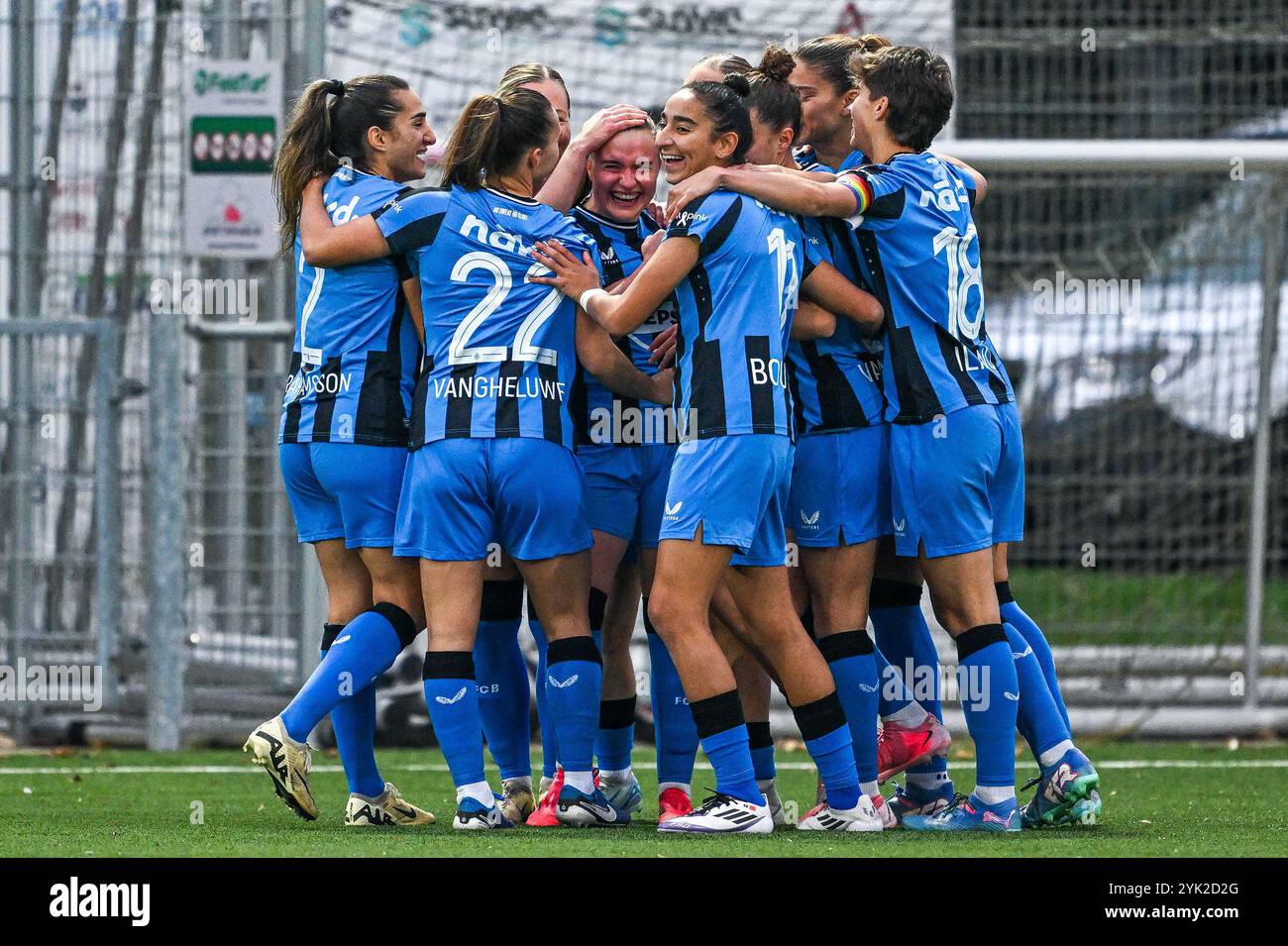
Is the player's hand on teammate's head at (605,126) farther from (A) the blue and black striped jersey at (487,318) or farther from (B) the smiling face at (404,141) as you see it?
(B) the smiling face at (404,141)

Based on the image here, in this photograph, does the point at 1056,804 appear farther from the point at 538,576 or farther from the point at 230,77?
the point at 230,77

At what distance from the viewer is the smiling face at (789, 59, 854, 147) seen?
17.9 ft

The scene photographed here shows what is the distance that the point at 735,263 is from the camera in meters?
4.70

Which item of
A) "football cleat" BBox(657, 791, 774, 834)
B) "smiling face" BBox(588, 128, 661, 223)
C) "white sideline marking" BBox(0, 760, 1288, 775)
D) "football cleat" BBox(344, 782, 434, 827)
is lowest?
"white sideline marking" BBox(0, 760, 1288, 775)

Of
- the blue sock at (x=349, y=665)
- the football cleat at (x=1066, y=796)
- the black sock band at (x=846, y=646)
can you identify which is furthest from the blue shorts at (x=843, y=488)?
the blue sock at (x=349, y=665)

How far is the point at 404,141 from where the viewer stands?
5359mm

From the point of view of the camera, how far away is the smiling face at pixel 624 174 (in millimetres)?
5305

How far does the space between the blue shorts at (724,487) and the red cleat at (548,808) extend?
927 mm

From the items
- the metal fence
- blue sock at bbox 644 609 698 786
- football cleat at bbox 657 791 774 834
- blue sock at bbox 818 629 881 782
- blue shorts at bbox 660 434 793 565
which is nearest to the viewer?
blue shorts at bbox 660 434 793 565

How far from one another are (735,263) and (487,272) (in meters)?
0.68

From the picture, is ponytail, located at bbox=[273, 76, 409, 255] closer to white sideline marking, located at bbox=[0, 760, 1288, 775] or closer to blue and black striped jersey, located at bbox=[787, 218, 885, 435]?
blue and black striped jersey, located at bbox=[787, 218, 885, 435]

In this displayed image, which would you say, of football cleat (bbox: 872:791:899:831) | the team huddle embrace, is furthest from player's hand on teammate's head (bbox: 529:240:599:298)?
football cleat (bbox: 872:791:899:831)

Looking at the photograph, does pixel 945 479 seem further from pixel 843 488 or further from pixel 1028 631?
pixel 1028 631
